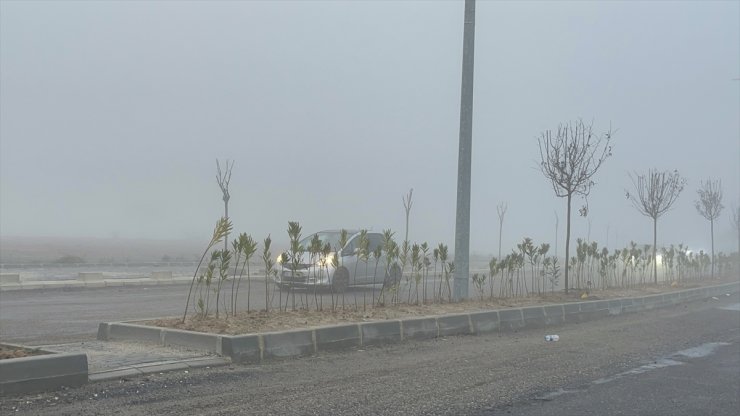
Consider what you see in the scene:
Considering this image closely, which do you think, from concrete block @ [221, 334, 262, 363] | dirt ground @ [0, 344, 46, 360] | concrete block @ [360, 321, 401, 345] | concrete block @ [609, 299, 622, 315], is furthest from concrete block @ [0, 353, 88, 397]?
concrete block @ [609, 299, 622, 315]

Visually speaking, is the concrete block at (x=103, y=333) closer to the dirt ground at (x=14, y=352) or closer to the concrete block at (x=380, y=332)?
the dirt ground at (x=14, y=352)

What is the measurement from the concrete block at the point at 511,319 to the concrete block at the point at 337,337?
378 centimetres

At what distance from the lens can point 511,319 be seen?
1242 cm

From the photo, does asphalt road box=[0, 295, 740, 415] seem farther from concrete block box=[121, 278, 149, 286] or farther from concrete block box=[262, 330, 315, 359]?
concrete block box=[121, 278, 149, 286]

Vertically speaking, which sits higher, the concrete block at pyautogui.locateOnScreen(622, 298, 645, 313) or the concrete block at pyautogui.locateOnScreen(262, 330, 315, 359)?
the concrete block at pyautogui.locateOnScreen(622, 298, 645, 313)

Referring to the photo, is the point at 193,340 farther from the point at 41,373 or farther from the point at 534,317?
the point at 534,317

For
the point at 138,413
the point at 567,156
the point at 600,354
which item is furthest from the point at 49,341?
the point at 567,156

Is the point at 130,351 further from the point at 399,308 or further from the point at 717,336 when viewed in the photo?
the point at 717,336

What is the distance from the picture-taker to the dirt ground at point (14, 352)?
21.0 feet

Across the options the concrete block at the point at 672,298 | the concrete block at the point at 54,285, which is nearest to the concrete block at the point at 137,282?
the concrete block at the point at 54,285

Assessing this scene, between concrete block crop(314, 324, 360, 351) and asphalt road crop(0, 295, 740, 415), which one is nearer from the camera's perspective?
asphalt road crop(0, 295, 740, 415)

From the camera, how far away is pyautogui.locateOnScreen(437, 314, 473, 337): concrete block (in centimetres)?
1086

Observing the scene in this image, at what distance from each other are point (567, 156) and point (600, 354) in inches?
338

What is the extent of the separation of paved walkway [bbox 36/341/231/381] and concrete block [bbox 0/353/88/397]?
0.21 metres
